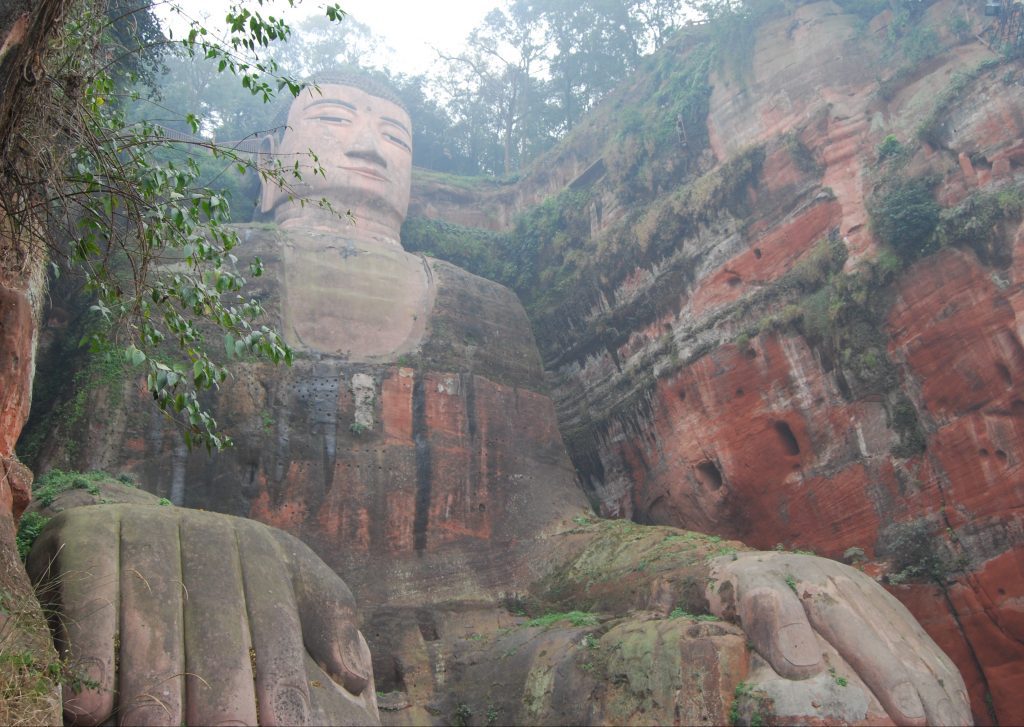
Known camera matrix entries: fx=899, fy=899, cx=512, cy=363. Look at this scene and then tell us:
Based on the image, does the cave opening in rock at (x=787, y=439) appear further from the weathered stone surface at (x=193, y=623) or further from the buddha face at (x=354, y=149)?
the buddha face at (x=354, y=149)

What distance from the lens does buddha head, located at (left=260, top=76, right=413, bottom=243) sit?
21.0 m

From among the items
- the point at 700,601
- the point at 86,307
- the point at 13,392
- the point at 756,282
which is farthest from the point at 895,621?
the point at 86,307

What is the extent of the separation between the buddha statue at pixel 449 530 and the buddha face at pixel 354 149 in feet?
0.20

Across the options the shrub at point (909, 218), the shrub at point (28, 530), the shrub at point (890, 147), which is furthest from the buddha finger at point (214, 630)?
the shrub at point (890, 147)

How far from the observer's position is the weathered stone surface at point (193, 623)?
7.40 metres

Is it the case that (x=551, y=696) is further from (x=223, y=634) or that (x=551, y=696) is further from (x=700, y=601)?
(x=223, y=634)

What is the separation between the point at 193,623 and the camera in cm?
802

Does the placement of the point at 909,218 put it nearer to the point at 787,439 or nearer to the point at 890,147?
the point at 890,147

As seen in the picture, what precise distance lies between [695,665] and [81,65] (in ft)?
26.6

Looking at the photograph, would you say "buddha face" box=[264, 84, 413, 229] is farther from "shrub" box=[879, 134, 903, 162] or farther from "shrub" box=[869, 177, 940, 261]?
"shrub" box=[869, 177, 940, 261]

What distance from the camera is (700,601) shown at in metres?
11.0

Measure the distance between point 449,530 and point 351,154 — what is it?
1038cm

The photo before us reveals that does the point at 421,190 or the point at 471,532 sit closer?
the point at 471,532

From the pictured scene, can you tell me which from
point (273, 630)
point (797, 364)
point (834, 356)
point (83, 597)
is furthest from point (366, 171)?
point (83, 597)
